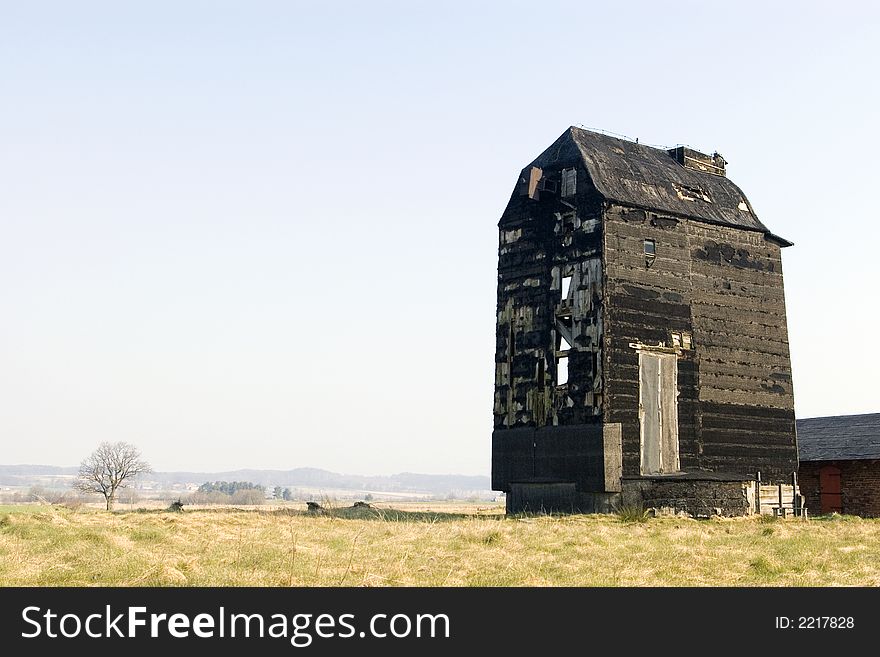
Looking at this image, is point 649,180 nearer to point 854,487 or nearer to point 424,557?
point 854,487

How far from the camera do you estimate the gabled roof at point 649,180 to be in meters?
31.9

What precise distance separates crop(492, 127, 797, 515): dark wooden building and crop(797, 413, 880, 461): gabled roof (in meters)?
4.09

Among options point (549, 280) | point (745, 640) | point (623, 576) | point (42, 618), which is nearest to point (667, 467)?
point (549, 280)

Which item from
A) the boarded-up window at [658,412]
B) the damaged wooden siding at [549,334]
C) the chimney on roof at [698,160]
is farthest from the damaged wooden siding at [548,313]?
the chimney on roof at [698,160]

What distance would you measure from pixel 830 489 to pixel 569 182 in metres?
17.2

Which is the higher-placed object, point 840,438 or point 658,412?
point 658,412

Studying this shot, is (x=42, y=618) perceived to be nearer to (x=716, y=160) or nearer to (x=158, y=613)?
(x=158, y=613)

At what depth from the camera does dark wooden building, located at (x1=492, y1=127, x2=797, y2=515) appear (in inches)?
1166

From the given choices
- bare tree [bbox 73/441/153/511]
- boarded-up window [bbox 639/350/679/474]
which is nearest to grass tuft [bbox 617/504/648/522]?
boarded-up window [bbox 639/350/679/474]

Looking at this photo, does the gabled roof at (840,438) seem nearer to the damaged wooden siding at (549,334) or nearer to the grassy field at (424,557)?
the damaged wooden siding at (549,334)

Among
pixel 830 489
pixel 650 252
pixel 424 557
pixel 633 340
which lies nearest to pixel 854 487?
pixel 830 489

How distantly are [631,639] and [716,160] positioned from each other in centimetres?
3221

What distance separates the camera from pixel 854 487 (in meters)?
36.4

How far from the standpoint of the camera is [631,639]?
7734mm
